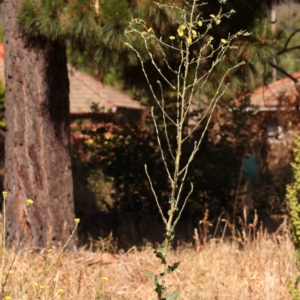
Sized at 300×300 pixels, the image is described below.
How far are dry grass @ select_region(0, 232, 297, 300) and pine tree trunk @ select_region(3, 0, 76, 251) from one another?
1.41ft

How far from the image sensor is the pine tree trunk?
7133 mm

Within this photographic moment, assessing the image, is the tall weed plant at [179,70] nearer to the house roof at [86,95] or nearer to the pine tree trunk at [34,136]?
the pine tree trunk at [34,136]

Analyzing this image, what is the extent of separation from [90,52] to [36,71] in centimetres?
64

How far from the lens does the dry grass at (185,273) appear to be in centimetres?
541

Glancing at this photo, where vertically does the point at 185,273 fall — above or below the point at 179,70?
below

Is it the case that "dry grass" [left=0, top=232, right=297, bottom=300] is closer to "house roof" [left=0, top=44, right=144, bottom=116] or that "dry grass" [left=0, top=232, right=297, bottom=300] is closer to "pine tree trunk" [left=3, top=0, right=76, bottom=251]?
"pine tree trunk" [left=3, top=0, right=76, bottom=251]

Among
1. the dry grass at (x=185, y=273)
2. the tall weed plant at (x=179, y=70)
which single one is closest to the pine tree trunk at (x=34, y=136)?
the dry grass at (x=185, y=273)

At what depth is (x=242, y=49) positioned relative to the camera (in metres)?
6.72

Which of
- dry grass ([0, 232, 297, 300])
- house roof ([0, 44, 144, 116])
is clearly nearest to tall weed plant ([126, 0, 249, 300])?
dry grass ([0, 232, 297, 300])

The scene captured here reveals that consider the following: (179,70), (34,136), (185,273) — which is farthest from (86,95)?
(179,70)

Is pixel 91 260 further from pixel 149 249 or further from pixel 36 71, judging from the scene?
pixel 36 71

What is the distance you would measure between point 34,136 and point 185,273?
197cm

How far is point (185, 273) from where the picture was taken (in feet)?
20.7

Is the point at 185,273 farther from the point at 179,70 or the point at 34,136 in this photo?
the point at 179,70
